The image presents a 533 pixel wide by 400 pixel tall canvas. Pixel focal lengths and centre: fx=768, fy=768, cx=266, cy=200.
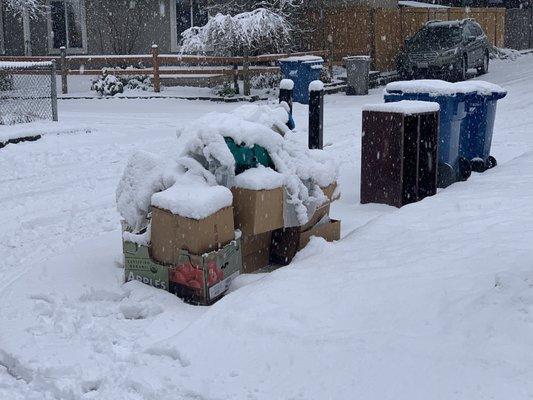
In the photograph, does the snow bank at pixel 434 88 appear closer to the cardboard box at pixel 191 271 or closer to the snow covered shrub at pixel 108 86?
the cardboard box at pixel 191 271

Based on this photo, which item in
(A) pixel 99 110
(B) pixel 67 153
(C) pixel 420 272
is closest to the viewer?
(C) pixel 420 272

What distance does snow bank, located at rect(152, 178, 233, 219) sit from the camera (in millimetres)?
5066

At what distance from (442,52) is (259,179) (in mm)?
17874

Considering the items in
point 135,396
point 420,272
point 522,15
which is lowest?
point 135,396

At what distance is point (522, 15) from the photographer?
38.7m

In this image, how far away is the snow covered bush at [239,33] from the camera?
19578 mm

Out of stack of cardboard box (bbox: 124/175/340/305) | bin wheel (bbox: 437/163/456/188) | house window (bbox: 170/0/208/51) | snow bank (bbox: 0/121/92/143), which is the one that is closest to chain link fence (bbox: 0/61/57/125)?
snow bank (bbox: 0/121/92/143)

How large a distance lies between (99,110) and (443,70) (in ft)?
33.2

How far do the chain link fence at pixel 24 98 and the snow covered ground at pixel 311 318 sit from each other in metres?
6.24

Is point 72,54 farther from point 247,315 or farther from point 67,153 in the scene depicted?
point 247,315

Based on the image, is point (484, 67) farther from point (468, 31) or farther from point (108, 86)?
point (108, 86)

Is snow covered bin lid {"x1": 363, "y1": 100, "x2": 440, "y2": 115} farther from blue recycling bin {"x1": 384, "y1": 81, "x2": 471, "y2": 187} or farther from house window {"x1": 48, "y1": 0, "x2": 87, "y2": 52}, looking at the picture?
house window {"x1": 48, "y1": 0, "x2": 87, "y2": 52}

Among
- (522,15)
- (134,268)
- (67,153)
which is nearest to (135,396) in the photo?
(134,268)

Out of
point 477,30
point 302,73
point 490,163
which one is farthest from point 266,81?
point 490,163
